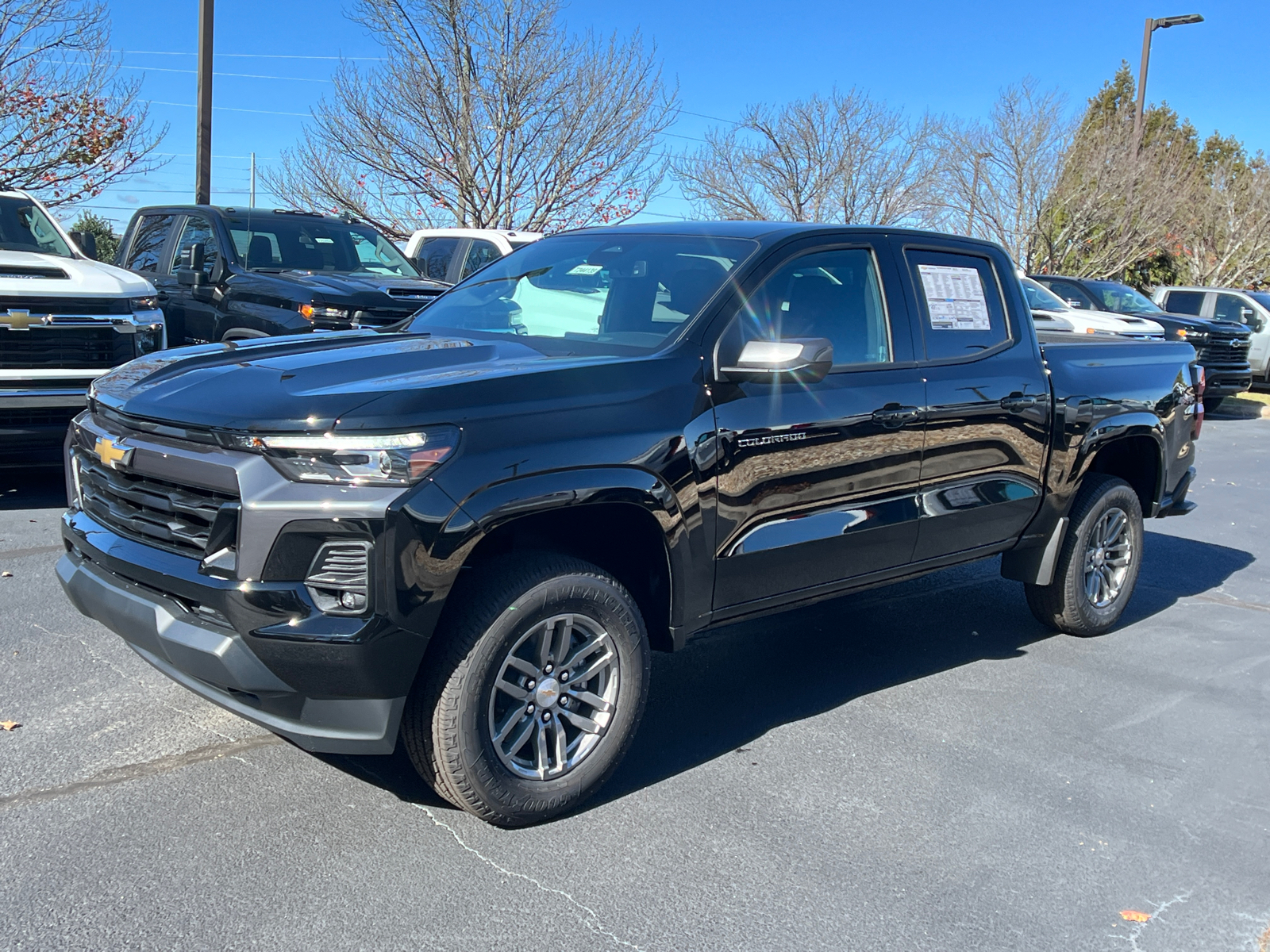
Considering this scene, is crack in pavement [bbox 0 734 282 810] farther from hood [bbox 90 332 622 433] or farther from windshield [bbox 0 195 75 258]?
windshield [bbox 0 195 75 258]

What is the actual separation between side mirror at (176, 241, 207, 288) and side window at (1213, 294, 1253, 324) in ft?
60.3

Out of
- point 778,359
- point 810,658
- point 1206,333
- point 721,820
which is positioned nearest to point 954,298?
point 778,359

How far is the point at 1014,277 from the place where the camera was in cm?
548

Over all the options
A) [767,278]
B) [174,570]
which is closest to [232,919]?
[174,570]

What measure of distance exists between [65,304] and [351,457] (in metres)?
5.12

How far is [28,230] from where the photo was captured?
8.62 m

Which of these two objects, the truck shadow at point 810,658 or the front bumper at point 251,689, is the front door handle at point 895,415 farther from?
the front bumper at point 251,689

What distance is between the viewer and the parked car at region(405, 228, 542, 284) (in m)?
13.3

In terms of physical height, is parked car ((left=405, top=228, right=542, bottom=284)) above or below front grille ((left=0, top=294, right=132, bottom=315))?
above

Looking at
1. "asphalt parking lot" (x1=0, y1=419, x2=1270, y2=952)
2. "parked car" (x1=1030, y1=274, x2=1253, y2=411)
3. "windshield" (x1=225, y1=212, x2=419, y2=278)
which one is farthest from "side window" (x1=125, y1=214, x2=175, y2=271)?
"parked car" (x1=1030, y1=274, x2=1253, y2=411)

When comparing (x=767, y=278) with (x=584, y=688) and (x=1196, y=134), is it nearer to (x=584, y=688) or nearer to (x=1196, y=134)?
(x=584, y=688)

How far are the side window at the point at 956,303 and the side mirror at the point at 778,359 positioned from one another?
1.01m

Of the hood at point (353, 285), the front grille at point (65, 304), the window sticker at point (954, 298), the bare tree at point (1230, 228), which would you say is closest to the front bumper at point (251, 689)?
the window sticker at point (954, 298)

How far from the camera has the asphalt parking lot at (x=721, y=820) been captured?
121 inches
